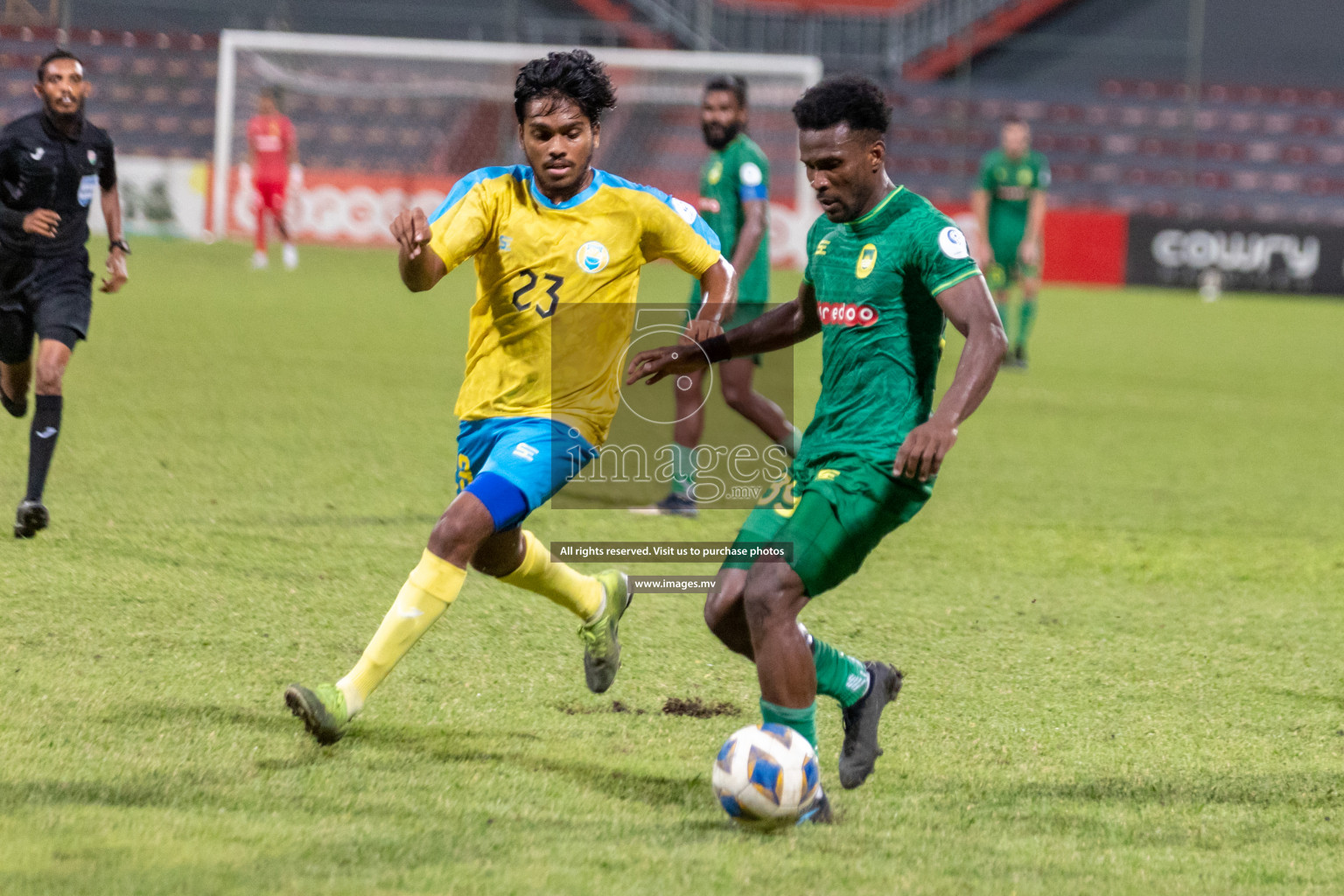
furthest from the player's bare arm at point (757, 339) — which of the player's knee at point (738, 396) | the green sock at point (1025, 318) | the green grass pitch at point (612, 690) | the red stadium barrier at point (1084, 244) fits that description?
the red stadium barrier at point (1084, 244)

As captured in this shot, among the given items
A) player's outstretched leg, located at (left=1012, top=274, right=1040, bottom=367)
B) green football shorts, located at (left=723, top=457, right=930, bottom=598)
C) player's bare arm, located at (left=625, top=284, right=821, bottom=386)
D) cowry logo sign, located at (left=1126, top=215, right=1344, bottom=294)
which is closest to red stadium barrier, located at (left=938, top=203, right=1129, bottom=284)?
cowry logo sign, located at (left=1126, top=215, right=1344, bottom=294)

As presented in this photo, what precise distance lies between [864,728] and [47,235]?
4354mm

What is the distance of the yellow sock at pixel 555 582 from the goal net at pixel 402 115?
21.1 metres

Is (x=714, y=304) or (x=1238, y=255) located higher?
(x=1238, y=255)

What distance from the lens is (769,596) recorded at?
12.1 feet

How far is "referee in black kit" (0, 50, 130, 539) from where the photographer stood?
6570mm

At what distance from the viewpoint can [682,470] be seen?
311 inches

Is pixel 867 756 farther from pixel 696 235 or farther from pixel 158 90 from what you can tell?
pixel 158 90

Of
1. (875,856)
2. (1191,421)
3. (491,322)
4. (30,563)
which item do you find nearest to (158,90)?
(1191,421)

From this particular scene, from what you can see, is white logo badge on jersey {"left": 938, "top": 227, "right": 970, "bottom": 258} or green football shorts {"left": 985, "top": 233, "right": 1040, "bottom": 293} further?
green football shorts {"left": 985, "top": 233, "right": 1040, "bottom": 293}

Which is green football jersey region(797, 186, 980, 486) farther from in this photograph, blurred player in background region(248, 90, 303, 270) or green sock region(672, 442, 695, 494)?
blurred player in background region(248, 90, 303, 270)

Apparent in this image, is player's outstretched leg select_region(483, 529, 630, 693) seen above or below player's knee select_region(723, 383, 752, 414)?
below

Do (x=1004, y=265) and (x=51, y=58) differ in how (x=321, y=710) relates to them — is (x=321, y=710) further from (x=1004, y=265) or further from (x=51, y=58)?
(x=1004, y=265)

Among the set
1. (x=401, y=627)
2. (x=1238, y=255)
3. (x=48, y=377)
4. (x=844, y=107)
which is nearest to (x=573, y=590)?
(x=401, y=627)
